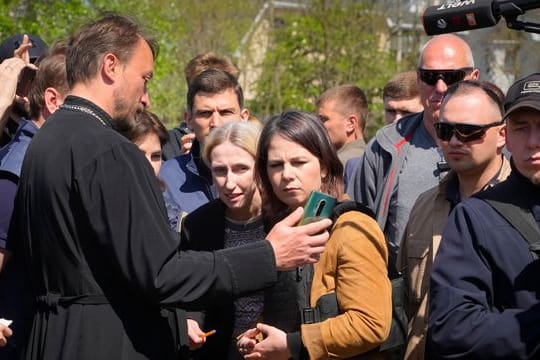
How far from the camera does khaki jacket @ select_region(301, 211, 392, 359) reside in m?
3.91

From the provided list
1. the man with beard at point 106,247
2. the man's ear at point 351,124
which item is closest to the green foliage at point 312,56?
the man's ear at point 351,124

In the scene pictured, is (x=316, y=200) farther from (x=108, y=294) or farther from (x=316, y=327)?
(x=108, y=294)

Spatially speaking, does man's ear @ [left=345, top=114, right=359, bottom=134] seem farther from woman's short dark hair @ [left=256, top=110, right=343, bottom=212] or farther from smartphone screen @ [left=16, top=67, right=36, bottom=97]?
woman's short dark hair @ [left=256, top=110, right=343, bottom=212]

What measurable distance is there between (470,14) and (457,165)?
1420 mm

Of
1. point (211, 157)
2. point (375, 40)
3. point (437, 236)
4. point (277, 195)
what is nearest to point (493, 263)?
point (437, 236)

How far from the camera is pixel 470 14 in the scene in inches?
115

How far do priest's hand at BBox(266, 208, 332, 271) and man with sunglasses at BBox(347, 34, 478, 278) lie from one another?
5.16 ft

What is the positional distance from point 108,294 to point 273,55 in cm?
1617

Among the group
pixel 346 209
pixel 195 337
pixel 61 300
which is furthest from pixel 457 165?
pixel 61 300

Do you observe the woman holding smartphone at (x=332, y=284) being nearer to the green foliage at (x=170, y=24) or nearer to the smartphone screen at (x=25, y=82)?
the smartphone screen at (x=25, y=82)

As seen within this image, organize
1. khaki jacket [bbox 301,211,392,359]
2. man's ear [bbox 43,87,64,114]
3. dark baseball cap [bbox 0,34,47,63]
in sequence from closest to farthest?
khaki jacket [bbox 301,211,392,359] < man's ear [bbox 43,87,64,114] < dark baseball cap [bbox 0,34,47,63]

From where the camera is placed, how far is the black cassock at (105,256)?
3354 millimetres

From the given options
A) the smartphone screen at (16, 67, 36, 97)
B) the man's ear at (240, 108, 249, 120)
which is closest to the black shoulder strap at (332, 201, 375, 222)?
the smartphone screen at (16, 67, 36, 97)

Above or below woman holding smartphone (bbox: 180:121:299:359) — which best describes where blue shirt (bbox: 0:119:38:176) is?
above
